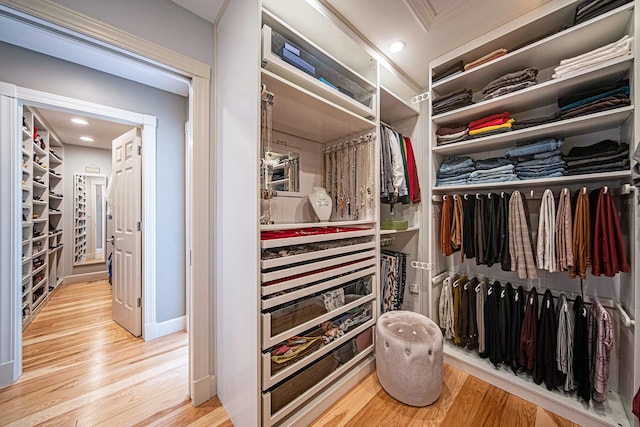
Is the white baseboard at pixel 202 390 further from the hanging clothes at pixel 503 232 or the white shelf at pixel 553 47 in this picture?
the white shelf at pixel 553 47

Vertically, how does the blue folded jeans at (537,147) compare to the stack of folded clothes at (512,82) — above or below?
below

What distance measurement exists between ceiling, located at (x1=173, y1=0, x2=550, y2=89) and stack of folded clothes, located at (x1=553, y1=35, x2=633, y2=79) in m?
0.44

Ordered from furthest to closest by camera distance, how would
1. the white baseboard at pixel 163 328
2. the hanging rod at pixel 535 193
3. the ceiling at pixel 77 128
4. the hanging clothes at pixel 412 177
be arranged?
the ceiling at pixel 77 128
the white baseboard at pixel 163 328
the hanging clothes at pixel 412 177
the hanging rod at pixel 535 193

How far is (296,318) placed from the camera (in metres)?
1.26

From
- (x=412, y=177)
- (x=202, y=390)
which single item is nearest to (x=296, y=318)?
(x=202, y=390)

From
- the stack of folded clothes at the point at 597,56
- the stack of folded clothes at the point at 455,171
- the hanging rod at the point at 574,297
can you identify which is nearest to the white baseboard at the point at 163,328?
the hanging rod at the point at 574,297

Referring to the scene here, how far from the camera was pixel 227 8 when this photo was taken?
1361mm

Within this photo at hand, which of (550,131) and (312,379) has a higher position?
(550,131)

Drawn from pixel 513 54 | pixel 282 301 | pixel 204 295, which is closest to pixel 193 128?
pixel 204 295

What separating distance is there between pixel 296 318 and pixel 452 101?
2.03 metres

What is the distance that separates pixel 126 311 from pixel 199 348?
5.12 feet

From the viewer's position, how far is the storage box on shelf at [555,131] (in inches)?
48.5

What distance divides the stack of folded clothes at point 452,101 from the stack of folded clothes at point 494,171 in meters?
0.50

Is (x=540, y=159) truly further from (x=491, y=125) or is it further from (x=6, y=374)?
(x=6, y=374)
